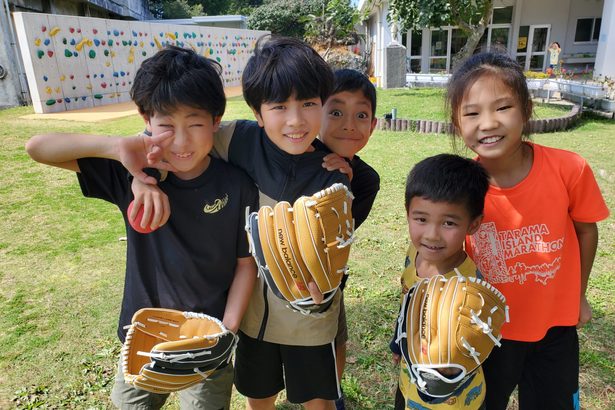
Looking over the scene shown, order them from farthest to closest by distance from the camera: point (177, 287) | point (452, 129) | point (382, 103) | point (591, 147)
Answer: point (382, 103) < point (591, 147) < point (452, 129) < point (177, 287)

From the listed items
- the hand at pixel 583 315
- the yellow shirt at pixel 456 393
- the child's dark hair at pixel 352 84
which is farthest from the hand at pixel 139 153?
the hand at pixel 583 315

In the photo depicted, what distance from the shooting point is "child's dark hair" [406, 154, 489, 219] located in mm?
1610

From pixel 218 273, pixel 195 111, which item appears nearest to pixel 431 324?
pixel 218 273

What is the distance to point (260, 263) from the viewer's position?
5.08 feet

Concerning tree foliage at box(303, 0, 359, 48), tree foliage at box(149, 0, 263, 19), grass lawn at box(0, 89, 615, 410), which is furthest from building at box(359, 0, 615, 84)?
tree foliage at box(149, 0, 263, 19)

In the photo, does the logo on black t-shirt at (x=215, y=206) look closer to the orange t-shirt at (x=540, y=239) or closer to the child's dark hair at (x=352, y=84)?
the child's dark hair at (x=352, y=84)

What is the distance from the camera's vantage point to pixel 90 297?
3.35m

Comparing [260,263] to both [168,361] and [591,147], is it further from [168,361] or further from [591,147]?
[591,147]

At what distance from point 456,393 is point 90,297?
9.16 feet

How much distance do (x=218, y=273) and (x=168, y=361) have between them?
350mm

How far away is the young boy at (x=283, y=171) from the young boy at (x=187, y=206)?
0.08 metres

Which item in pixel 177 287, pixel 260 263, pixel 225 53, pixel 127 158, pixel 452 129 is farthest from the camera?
pixel 225 53

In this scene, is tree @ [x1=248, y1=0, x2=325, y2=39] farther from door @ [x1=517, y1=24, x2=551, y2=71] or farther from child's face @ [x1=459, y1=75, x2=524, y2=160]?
child's face @ [x1=459, y1=75, x2=524, y2=160]

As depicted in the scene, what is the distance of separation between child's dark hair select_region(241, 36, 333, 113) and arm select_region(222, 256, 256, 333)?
585mm
